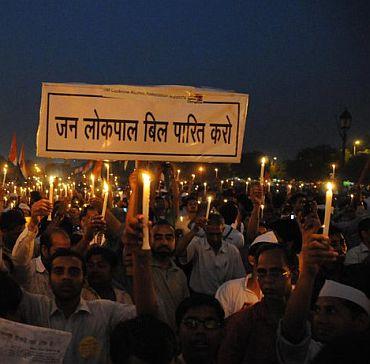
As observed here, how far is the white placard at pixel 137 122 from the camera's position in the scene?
15.5 feet

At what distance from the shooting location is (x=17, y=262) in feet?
16.5

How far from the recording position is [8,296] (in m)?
3.53

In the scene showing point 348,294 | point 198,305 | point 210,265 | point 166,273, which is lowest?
point 210,265

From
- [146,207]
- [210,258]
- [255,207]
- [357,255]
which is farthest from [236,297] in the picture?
[357,255]

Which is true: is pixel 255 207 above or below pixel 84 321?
above

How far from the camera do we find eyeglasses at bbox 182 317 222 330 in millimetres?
3891

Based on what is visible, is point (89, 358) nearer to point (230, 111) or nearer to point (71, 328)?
point (71, 328)

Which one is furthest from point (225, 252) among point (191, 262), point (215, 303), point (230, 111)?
point (215, 303)

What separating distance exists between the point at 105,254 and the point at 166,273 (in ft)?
2.02

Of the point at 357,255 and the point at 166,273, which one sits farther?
the point at 357,255

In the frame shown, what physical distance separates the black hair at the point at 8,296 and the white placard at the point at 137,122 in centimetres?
136

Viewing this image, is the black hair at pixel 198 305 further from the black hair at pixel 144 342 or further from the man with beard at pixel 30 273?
the man with beard at pixel 30 273

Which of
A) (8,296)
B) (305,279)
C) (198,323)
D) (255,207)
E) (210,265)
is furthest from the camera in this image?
(255,207)

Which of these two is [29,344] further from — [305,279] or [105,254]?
[105,254]
